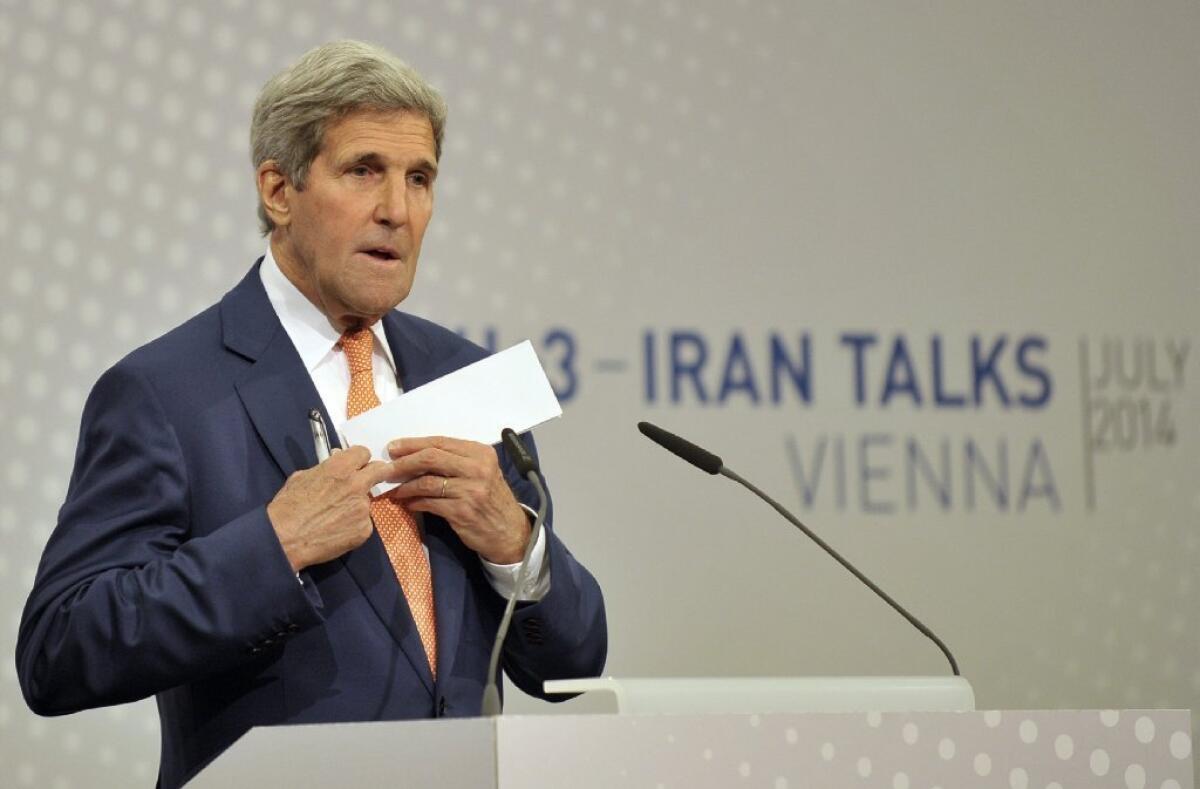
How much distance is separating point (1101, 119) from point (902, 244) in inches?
26.2

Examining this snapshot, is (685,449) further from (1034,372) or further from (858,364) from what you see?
(1034,372)

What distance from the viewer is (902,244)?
3.99 metres

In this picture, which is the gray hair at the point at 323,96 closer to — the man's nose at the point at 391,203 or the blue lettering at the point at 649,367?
the man's nose at the point at 391,203

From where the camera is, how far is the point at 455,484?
7.02 ft

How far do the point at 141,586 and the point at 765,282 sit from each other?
2.12m

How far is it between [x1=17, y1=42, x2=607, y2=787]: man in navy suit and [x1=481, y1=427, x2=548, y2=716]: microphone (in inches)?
2.6

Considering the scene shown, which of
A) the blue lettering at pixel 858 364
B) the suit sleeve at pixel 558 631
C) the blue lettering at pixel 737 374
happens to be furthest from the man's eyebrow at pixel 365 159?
the blue lettering at pixel 858 364

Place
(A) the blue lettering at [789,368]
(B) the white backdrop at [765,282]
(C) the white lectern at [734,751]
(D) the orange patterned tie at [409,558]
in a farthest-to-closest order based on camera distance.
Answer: (A) the blue lettering at [789,368] < (B) the white backdrop at [765,282] < (D) the orange patterned tie at [409,558] < (C) the white lectern at [734,751]

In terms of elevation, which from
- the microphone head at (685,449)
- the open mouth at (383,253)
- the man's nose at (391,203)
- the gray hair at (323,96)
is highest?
the gray hair at (323,96)

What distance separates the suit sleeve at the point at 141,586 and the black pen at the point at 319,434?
15cm

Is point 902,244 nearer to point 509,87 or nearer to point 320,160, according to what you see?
point 509,87

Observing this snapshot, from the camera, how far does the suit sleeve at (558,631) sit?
89.4 inches

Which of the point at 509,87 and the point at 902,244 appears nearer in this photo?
the point at 509,87

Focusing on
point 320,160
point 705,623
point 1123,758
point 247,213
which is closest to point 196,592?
point 320,160
